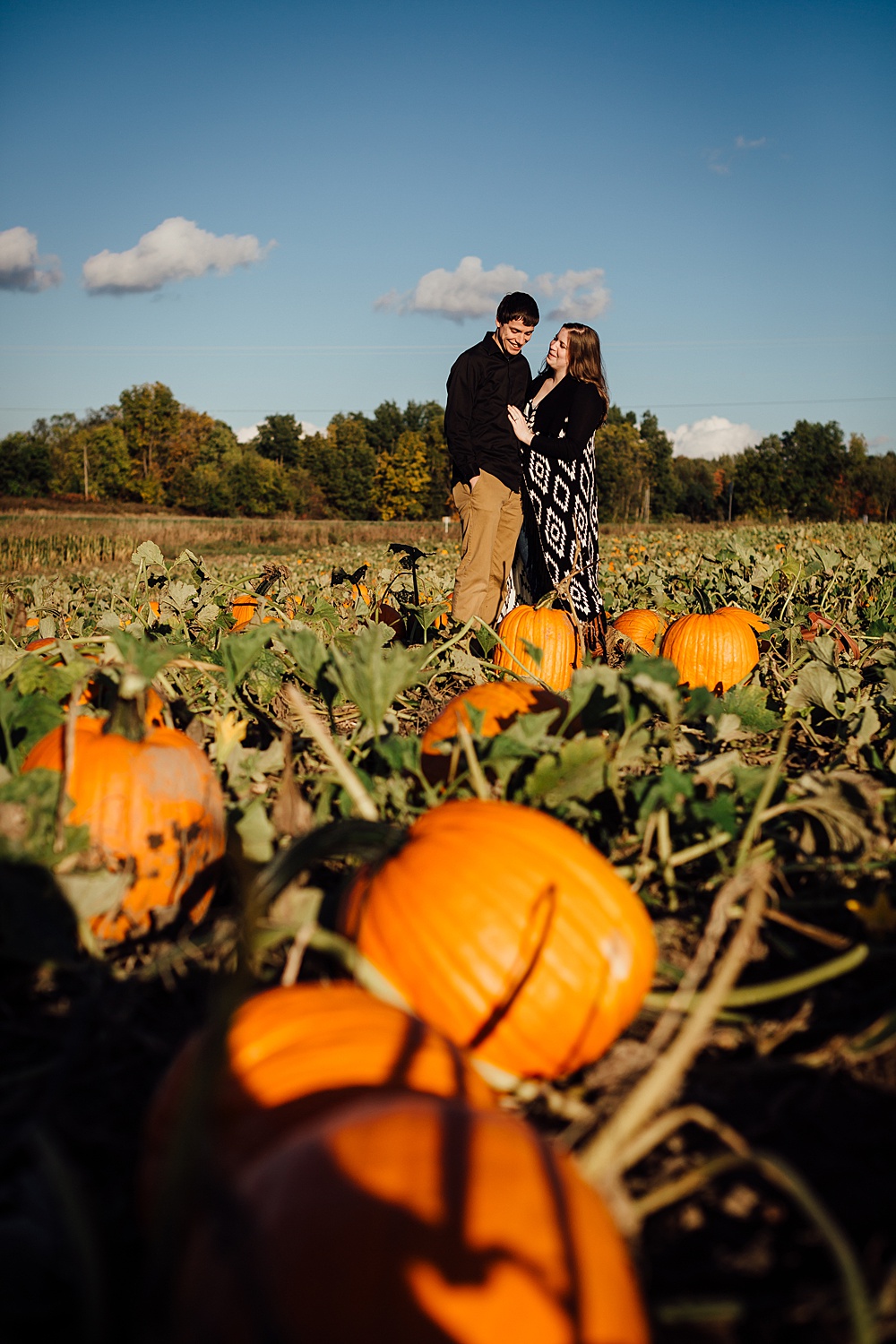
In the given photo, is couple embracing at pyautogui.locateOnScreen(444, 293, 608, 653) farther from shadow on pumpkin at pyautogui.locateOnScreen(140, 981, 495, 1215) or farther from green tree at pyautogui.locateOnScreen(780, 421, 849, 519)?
green tree at pyautogui.locateOnScreen(780, 421, 849, 519)

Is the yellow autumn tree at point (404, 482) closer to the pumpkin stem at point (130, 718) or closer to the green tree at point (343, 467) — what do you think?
the green tree at point (343, 467)

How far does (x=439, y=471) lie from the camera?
81.0 m

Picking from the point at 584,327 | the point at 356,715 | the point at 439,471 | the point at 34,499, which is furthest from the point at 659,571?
the point at 439,471

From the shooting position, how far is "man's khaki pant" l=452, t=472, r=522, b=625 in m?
5.46

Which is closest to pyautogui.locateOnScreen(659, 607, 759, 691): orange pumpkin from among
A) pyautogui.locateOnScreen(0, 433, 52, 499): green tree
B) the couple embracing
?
the couple embracing

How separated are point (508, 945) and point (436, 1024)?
174 mm

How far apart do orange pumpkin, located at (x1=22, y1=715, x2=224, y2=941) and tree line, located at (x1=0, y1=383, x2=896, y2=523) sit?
Result: 72.5 meters

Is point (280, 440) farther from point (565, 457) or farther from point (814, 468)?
point (565, 457)

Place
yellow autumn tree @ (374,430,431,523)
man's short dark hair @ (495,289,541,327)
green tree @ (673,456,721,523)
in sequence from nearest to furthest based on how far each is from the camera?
man's short dark hair @ (495,289,541,327) → yellow autumn tree @ (374,430,431,523) → green tree @ (673,456,721,523)

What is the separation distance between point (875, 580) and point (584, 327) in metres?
3.12

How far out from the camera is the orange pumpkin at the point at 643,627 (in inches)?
188

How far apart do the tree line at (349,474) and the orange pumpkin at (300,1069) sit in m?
73.1

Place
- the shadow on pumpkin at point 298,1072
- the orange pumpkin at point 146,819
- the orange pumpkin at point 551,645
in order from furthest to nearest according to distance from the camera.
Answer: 1. the orange pumpkin at point 551,645
2. the orange pumpkin at point 146,819
3. the shadow on pumpkin at point 298,1072

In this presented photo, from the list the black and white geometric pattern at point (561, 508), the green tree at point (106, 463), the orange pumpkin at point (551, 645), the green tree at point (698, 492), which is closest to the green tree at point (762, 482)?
the green tree at point (698, 492)
